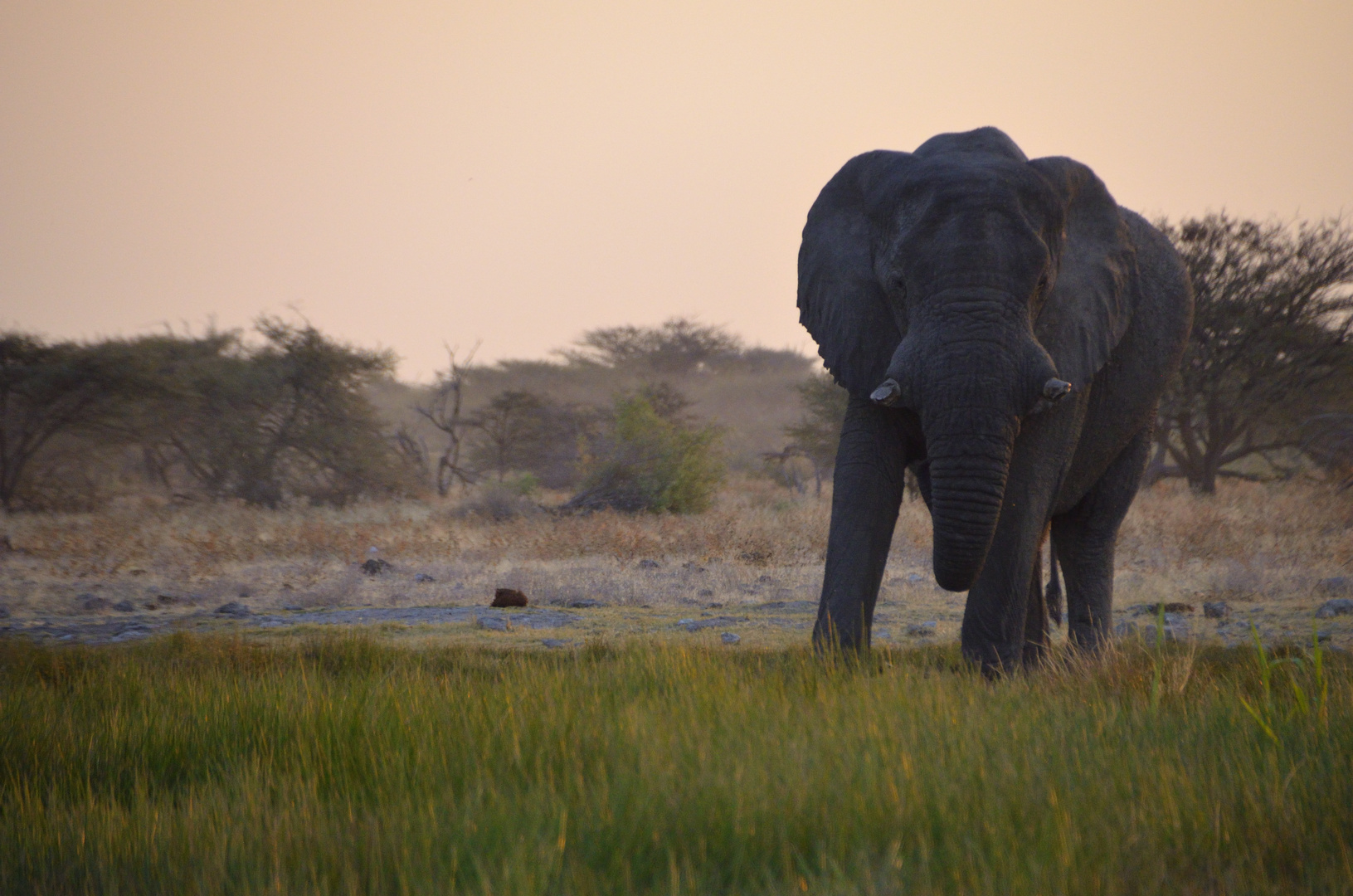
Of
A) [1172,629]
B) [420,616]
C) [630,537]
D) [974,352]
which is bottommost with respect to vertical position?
[420,616]

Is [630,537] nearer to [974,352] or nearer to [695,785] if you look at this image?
[974,352]

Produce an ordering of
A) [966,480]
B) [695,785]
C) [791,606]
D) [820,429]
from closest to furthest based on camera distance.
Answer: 1. [695,785]
2. [966,480]
3. [791,606]
4. [820,429]

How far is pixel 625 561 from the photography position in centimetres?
1188

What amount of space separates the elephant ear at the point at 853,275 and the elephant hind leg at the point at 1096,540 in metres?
2.08

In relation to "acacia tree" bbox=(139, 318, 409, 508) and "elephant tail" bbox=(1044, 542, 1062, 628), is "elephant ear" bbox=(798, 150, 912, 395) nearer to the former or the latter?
"elephant tail" bbox=(1044, 542, 1062, 628)

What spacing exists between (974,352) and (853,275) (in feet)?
2.99

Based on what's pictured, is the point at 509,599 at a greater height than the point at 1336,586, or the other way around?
the point at 1336,586

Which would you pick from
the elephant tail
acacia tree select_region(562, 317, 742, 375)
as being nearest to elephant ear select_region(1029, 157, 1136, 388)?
the elephant tail

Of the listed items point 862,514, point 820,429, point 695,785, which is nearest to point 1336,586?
point 862,514

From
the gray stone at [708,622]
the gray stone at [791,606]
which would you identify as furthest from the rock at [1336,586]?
the gray stone at [708,622]

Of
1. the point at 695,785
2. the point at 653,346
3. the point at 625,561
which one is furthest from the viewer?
the point at 653,346

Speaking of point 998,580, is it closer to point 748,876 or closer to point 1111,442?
point 1111,442

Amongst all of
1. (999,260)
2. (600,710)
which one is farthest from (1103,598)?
(600,710)

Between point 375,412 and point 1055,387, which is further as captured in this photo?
point 375,412
